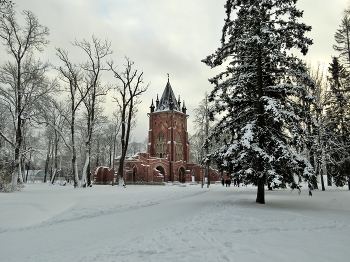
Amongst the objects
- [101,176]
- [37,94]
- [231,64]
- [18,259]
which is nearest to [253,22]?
[231,64]

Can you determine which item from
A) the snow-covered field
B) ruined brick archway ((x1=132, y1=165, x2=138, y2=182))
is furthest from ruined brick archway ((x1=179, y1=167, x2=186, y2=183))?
the snow-covered field

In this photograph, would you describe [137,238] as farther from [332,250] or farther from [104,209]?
[104,209]

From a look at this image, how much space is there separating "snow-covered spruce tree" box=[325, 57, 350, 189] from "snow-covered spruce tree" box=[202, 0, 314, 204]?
34.4 ft

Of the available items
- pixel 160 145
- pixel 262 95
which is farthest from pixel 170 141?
pixel 262 95

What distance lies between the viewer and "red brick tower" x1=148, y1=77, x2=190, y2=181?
165 ft

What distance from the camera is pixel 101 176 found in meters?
45.0

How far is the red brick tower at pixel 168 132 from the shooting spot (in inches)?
1980

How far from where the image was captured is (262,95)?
1243 cm

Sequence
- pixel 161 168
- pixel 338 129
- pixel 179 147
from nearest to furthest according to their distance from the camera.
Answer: pixel 338 129, pixel 161 168, pixel 179 147

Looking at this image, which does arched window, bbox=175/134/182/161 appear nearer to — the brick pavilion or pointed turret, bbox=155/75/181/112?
the brick pavilion

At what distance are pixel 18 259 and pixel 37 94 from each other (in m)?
16.8

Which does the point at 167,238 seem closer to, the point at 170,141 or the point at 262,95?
the point at 262,95

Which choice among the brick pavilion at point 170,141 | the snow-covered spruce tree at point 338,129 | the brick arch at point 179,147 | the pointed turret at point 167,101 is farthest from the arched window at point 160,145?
the snow-covered spruce tree at point 338,129

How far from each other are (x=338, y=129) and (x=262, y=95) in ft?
51.7
